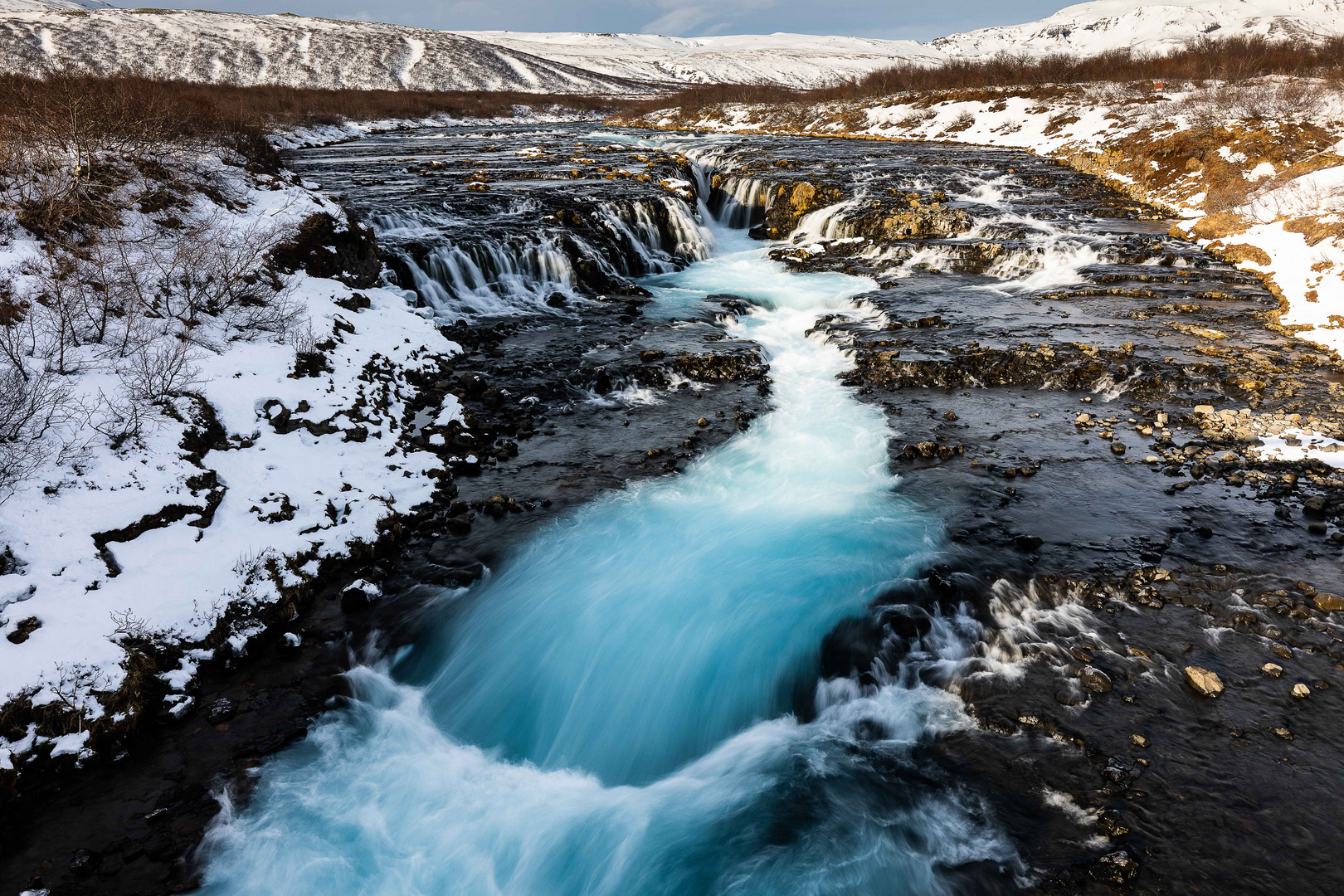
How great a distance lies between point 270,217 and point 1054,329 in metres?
16.1

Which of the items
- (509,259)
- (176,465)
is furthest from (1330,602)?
(509,259)

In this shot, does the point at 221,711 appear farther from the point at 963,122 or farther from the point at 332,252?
the point at 963,122

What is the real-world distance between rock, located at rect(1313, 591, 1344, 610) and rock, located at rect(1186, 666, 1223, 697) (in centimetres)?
167

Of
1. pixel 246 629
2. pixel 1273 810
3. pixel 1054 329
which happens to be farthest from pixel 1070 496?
pixel 246 629

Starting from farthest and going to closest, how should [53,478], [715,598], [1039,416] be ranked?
[1039,416]
[715,598]
[53,478]

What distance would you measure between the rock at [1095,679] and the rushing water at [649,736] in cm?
102

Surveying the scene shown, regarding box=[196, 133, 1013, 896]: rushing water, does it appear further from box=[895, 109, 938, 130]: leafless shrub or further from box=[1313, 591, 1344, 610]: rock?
box=[895, 109, 938, 130]: leafless shrub

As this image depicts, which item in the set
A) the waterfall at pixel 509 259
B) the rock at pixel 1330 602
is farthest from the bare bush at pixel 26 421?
the rock at pixel 1330 602

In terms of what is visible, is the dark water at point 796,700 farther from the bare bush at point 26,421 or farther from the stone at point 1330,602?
the bare bush at point 26,421

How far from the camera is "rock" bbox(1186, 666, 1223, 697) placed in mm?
5195

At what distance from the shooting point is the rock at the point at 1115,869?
4047 millimetres

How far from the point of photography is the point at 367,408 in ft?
30.9

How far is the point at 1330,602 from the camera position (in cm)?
593

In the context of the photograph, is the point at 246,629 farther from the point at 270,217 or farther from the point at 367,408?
the point at 270,217
